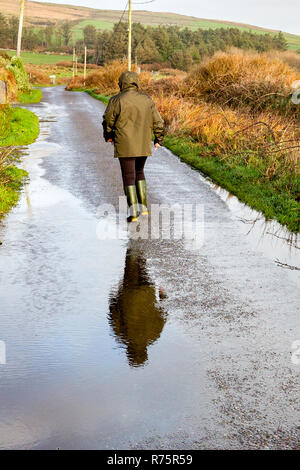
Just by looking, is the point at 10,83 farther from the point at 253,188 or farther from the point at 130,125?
the point at 130,125

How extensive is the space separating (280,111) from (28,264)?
59.2ft

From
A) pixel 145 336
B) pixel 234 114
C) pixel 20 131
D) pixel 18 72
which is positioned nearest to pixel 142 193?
pixel 145 336

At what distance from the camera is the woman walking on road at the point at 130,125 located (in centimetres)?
909

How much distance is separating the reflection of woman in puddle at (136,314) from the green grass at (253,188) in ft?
10.4

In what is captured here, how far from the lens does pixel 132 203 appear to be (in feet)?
30.4

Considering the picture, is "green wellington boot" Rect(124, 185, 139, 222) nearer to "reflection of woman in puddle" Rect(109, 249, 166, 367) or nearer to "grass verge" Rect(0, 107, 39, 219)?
"grass verge" Rect(0, 107, 39, 219)

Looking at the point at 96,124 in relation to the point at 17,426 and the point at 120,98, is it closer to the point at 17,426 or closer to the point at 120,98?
the point at 120,98

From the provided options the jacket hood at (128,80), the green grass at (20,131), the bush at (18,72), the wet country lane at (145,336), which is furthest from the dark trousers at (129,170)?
the bush at (18,72)

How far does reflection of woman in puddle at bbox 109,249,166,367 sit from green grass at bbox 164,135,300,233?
10.4ft

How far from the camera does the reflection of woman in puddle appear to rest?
486 centimetres

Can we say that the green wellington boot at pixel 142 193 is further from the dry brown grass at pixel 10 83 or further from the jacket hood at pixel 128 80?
the dry brown grass at pixel 10 83

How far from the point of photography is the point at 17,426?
12.0 feet

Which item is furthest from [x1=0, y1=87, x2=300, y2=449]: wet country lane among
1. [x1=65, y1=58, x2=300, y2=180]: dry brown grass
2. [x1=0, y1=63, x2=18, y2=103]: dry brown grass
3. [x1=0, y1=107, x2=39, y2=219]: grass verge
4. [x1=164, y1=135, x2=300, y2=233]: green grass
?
[x1=0, y1=63, x2=18, y2=103]: dry brown grass

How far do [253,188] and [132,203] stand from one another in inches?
123
